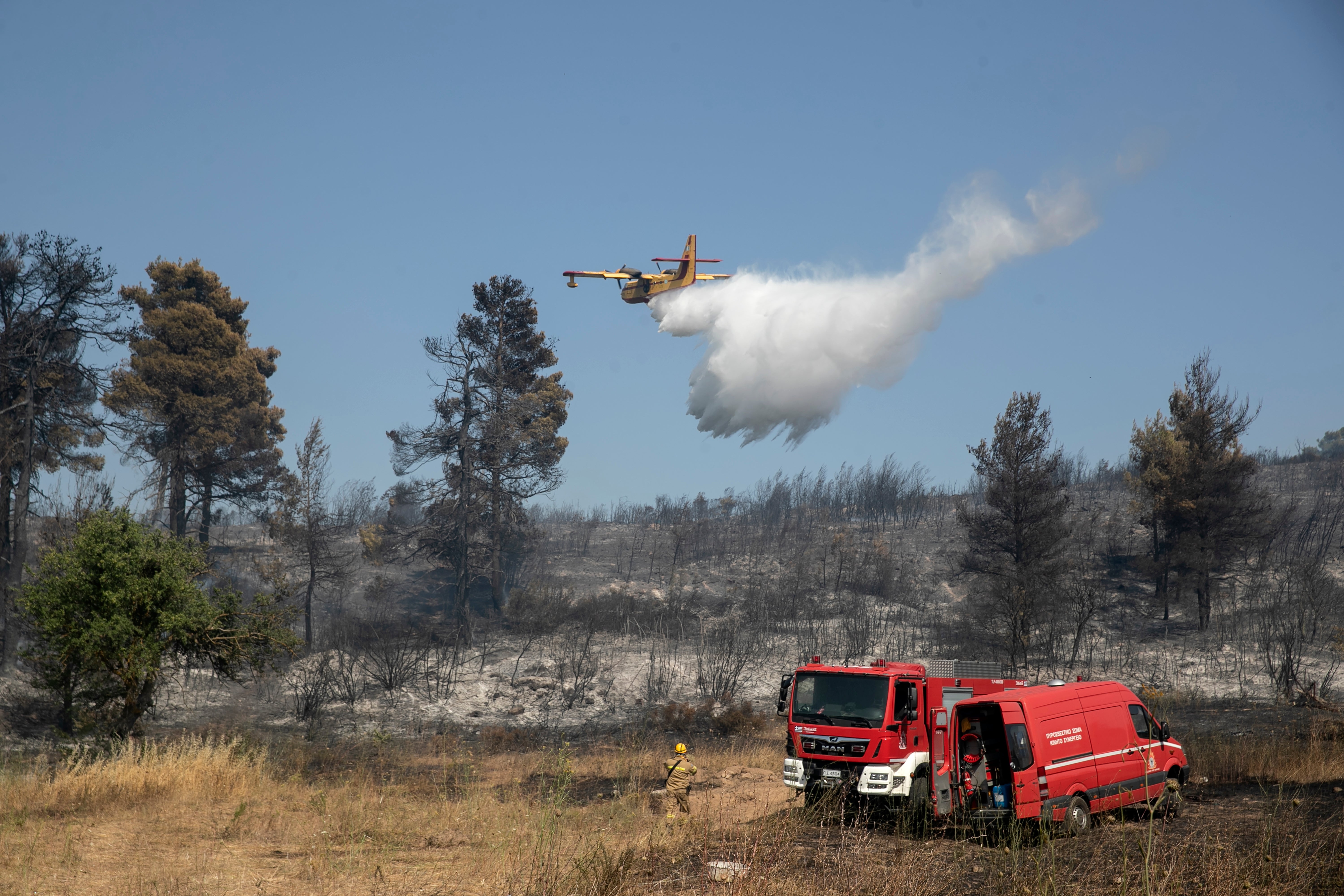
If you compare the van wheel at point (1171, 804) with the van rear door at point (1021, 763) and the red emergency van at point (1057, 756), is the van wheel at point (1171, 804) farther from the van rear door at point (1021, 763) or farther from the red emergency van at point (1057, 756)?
the van rear door at point (1021, 763)

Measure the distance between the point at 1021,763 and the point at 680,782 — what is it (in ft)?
17.9

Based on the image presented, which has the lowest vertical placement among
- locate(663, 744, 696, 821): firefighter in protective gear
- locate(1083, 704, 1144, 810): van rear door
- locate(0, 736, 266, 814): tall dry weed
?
locate(0, 736, 266, 814): tall dry weed

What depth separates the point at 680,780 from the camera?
568 inches

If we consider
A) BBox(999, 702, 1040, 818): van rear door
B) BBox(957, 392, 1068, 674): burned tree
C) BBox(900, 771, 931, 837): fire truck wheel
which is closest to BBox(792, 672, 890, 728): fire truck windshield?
BBox(900, 771, 931, 837): fire truck wheel

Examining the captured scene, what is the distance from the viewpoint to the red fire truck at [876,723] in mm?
14766

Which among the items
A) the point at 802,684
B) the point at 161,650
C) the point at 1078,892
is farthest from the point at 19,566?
the point at 1078,892

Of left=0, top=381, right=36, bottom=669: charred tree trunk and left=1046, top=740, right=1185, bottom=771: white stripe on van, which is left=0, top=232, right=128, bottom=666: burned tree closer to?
left=0, top=381, right=36, bottom=669: charred tree trunk

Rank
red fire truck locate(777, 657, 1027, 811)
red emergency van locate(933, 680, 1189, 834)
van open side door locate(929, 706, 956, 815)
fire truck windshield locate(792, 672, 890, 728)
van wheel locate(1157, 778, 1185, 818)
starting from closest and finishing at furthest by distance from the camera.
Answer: red emergency van locate(933, 680, 1189, 834), van wheel locate(1157, 778, 1185, 818), van open side door locate(929, 706, 956, 815), red fire truck locate(777, 657, 1027, 811), fire truck windshield locate(792, 672, 890, 728)

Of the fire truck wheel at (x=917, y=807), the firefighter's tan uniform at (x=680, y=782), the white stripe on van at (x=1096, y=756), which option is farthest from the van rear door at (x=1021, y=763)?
the firefighter's tan uniform at (x=680, y=782)

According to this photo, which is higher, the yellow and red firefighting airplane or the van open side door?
the yellow and red firefighting airplane

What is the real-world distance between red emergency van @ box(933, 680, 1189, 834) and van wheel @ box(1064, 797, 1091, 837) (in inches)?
0.6

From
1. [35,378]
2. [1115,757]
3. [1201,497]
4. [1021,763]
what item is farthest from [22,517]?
[1201,497]

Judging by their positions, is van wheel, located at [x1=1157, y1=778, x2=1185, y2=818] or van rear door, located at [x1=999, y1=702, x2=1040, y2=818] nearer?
van rear door, located at [x1=999, y1=702, x2=1040, y2=818]

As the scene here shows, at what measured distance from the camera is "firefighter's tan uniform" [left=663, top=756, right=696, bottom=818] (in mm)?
14406
